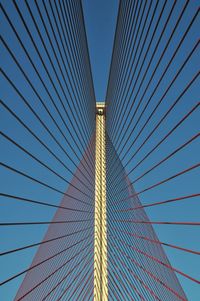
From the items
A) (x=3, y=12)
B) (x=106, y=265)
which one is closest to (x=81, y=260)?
(x=106, y=265)

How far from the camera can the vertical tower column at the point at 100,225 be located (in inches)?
158

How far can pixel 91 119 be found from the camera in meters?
6.50

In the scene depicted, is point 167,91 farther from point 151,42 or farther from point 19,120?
point 19,120

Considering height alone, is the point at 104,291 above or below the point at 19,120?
below

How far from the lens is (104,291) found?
3947 mm

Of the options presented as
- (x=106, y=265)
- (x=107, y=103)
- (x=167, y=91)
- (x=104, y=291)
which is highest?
(x=107, y=103)

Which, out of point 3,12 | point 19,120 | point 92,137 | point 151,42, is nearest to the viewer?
point 3,12

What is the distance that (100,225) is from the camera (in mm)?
4758

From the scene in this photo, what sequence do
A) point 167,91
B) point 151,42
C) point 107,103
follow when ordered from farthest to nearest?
point 107,103 < point 151,42 < point 167,91

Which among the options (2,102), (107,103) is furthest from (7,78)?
(107,103)

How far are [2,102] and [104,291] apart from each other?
290cm

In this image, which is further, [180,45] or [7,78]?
[180,45]

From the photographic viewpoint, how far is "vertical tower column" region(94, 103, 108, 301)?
4.01 metres

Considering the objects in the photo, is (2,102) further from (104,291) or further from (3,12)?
(104,291)
